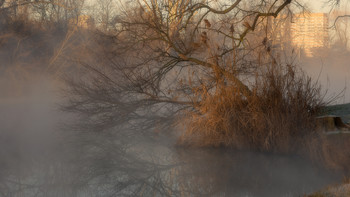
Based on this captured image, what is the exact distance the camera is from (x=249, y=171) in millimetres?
7793

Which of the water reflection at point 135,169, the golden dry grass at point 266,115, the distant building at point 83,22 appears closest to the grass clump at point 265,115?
the golden dry grass at point 266,115

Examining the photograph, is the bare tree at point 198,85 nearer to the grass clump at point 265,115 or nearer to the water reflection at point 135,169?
the grass clump at point 265,115

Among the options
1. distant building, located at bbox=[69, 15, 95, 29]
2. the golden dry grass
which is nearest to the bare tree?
the golden dry grass

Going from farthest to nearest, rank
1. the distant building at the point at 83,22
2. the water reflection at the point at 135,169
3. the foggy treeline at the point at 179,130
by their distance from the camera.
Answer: the distant building at the point at 83,22
the foggy treeline at the point at 179,130
the water reflection at the point at 135,169

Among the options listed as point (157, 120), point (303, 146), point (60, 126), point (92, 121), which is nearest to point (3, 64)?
point (60, 126)

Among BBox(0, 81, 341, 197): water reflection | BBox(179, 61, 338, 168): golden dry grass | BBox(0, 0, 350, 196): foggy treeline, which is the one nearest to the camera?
BBox(0, 81, 341, 197): water reflection

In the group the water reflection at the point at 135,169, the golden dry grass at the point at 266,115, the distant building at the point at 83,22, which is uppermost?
the distant building at the point at 83,22

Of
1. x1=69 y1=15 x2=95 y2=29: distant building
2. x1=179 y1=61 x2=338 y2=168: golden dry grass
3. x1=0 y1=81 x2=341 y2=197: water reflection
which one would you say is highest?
x1=69 y1=15 x2=95 y2=29: distant building

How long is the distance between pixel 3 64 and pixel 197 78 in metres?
9.86

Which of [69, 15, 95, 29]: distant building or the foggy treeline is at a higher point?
[69, 15, 95, 29]: distant building

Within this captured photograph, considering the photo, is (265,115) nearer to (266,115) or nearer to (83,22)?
(266,115)

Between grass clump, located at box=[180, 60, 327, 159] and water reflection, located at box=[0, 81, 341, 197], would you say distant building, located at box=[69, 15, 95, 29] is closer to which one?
water reflection, located at box=[0, 81, 341, 197]

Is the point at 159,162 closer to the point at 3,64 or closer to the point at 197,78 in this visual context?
the point at 197,78

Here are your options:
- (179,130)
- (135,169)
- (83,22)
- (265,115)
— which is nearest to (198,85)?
(179,130)
